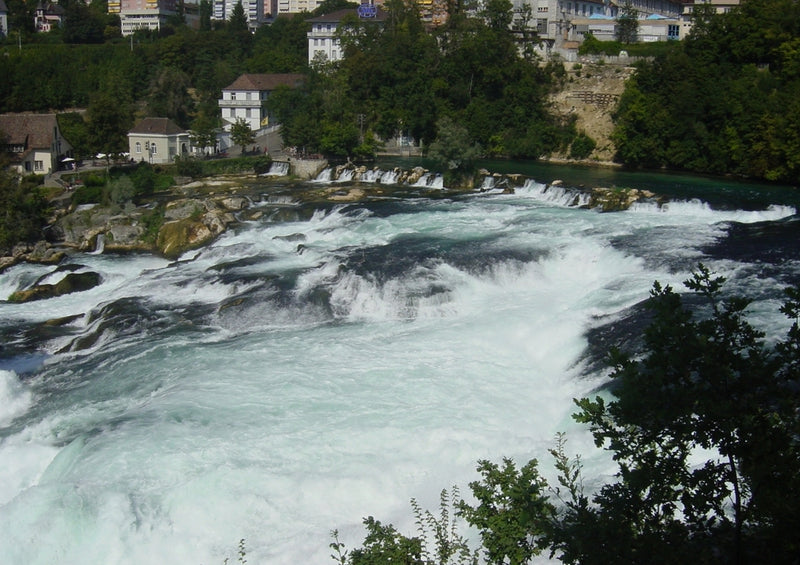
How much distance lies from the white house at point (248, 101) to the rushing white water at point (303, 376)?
31508 mm

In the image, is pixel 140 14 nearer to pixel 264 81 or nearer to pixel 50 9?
pixel 50 9

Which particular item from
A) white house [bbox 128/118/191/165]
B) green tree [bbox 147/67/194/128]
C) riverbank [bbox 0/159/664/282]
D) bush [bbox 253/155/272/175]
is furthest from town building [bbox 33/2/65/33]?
riverbank [bbox 0/159/664/282]

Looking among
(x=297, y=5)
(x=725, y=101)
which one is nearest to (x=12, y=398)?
(x=725, y=101)

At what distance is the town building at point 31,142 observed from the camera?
43906mm

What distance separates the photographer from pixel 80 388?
1920 centimetres

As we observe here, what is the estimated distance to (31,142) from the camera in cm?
4475

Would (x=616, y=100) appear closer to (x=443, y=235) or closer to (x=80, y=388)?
(x=443, y=235)

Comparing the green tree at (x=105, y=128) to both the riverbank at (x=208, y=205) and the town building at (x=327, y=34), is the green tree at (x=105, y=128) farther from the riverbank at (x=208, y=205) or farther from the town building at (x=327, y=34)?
the town building at (x=327, y=34)

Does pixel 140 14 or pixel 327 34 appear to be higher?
pixel 140 14

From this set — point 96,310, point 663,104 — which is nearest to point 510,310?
point 96,310

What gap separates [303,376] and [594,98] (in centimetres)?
4096

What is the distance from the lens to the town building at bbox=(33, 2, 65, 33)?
322 feet

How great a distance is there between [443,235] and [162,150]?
84.3ft

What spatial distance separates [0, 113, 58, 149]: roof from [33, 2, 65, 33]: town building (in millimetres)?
58748
